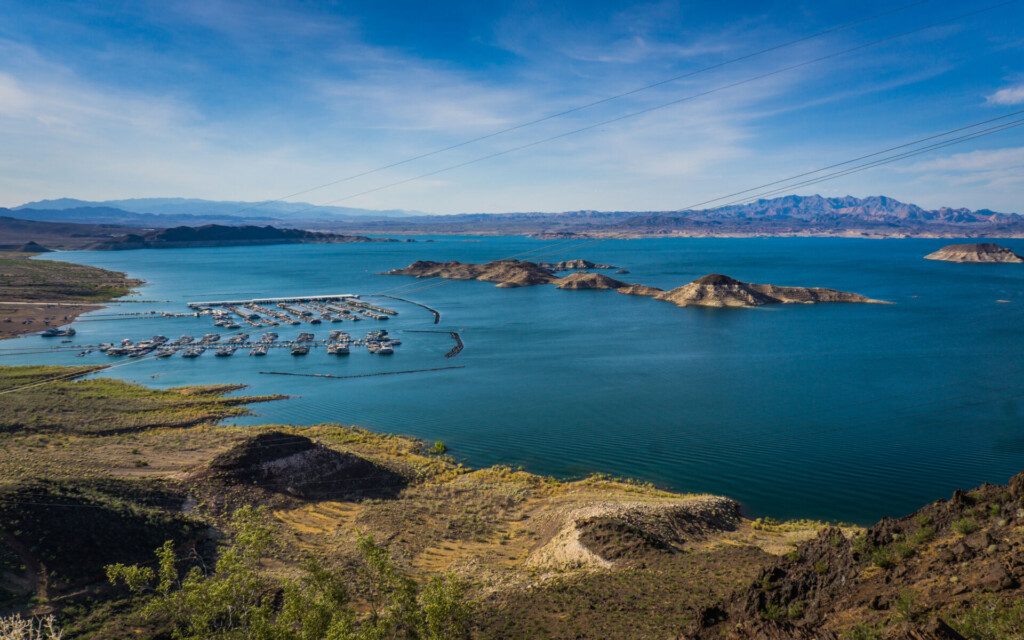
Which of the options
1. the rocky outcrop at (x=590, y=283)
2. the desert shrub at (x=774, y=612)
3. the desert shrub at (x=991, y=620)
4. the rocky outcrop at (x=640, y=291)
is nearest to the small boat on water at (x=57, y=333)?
the rocky outcrop at (x=590, y=283)

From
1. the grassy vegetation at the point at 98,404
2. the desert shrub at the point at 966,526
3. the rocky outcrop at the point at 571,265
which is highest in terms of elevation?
the rocky outcrop at the point at 571,265

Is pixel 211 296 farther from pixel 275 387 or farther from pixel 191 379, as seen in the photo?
pixel 275 387

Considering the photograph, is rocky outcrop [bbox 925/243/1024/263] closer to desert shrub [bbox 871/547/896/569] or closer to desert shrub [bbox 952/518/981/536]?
desert shrub [bbox 952/518/981/536]

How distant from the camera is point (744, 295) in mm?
94875

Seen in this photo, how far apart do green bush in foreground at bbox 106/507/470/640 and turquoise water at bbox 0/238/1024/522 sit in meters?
17.4

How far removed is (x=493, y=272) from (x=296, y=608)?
427 feet

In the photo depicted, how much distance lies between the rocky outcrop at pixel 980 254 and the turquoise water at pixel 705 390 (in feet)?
299

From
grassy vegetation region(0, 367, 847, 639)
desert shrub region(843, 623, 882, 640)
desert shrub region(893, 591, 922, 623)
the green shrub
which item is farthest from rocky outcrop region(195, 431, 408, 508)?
desert shrub region(893, 591, 922, 623)

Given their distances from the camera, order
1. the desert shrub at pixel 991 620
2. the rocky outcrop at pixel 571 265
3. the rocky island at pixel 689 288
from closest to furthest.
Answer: the desert shrub at pixel 991 620 → the rocky island at pixel 689 288 → the rocky outcrop at pixel 571 265

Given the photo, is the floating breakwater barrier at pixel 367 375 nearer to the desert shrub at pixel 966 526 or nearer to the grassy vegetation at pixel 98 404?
the grassy vegetation at pixel 98 404

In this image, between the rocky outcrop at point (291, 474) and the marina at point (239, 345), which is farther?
the marina at point (239, 345)

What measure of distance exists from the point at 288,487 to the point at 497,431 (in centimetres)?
1495

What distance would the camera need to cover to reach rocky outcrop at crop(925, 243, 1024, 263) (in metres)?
169

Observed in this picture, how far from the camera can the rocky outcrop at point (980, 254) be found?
169 m
